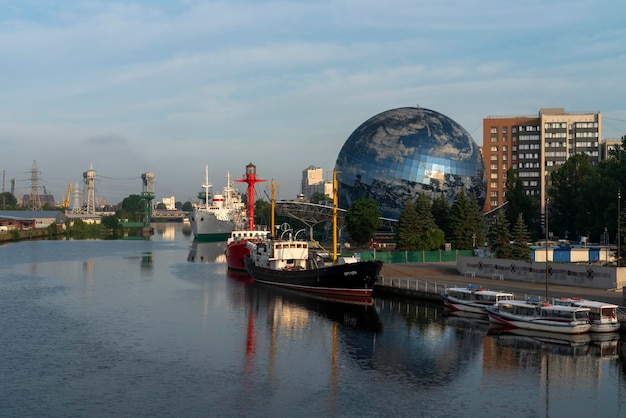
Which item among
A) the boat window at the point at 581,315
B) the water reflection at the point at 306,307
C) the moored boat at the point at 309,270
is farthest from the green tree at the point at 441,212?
the boat window at the point at 581,315

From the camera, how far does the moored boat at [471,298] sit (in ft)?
196

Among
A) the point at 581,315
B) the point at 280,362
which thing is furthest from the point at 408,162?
the point at 280,362

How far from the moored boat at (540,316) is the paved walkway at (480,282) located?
7359 millimetres

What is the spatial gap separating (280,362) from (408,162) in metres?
87.0

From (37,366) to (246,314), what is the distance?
77.6 feet

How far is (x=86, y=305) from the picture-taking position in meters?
67.8

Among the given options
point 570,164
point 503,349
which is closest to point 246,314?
point 503,349

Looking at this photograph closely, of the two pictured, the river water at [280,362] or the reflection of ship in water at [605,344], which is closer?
the river water at [280,362]

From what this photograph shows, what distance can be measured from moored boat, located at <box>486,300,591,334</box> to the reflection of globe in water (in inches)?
2759

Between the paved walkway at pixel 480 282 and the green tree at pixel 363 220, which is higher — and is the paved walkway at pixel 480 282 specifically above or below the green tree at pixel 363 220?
below

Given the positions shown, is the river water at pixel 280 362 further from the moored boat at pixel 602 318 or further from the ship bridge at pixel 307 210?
the ship bridge at pixel 307 210

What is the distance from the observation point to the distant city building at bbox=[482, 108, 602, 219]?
186 metres

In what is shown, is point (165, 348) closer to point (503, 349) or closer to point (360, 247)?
point (503, 349)

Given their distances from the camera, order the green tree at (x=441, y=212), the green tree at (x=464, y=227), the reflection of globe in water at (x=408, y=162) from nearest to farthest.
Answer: the green tree at (x=464, y=227) < the green tree at (x=441, y=212) < the reflection of globe in water at (x=408, y=162)
